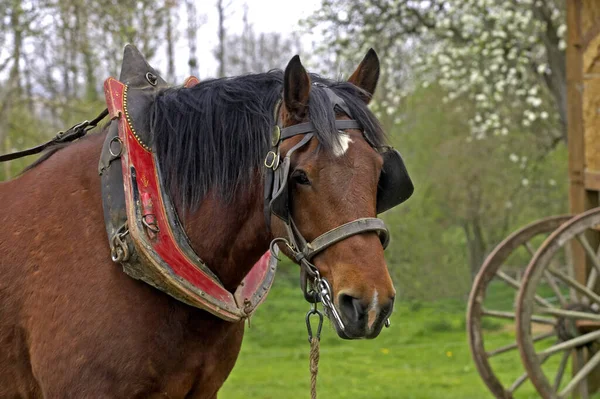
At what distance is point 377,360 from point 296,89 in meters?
6.93

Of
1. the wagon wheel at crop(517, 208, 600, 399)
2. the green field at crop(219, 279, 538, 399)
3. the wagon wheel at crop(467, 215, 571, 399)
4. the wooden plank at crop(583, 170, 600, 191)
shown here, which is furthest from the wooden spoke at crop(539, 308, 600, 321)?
the green field at crop(219, 279, 538, 399)

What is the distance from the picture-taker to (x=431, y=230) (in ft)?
40.2

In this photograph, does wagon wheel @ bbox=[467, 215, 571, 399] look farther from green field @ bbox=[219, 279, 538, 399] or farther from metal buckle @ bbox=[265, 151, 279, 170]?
metal buckle @ bbox=[265, 151, 279, 170]

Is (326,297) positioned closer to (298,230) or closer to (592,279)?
(298,230)

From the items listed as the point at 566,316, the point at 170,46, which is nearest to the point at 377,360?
the point at 566,316

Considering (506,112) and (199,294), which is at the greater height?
(199,294)

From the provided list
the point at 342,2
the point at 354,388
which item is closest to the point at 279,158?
the point at 354,388

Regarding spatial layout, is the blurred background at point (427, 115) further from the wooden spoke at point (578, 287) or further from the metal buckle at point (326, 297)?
the metal buckle at point (326, 297)

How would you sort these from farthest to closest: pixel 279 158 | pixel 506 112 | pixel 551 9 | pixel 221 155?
pixel 506 112, pixel 551 9, pixel 221 155, pixel 279 158

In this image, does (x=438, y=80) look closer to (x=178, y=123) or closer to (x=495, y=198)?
(x=495, y=198)

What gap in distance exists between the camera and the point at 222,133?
257 centimetres

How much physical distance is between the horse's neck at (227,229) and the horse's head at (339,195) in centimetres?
13

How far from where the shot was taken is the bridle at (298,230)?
2256 mm

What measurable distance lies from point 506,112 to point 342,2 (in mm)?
3031
